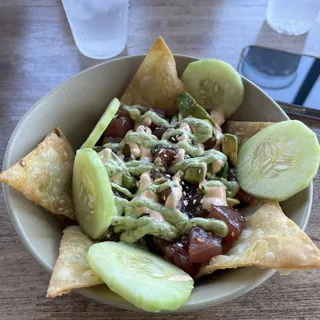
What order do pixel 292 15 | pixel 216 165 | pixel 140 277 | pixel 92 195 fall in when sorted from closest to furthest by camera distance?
1. pixel 140 277
2. pixel 92 195
3. pixel 216 165
4. pixel 292 15

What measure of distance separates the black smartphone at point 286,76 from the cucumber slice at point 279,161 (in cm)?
39

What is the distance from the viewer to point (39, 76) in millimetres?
1640

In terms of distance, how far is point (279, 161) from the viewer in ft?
3.57

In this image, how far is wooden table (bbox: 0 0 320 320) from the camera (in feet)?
3.47

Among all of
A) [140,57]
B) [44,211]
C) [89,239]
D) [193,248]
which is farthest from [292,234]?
[140,57]

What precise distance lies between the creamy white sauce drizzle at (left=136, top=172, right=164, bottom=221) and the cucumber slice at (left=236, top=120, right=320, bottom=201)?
0.25m

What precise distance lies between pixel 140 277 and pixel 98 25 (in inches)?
42.8

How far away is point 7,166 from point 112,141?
31cm

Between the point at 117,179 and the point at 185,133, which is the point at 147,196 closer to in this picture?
the point at 117,179

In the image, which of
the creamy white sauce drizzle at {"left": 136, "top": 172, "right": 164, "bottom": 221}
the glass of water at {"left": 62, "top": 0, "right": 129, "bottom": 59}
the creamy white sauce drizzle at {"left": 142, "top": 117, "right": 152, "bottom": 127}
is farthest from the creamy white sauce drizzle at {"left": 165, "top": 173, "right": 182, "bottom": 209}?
the glass of water at {"left": 62, "top": 0, "right": 129, "bottom": 59}

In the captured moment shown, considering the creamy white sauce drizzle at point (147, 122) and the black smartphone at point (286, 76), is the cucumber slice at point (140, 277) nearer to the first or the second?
the creamy white sauce drizzle at point (147, 122)

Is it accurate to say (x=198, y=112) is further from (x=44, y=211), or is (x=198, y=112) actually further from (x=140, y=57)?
(x=44, y=211)

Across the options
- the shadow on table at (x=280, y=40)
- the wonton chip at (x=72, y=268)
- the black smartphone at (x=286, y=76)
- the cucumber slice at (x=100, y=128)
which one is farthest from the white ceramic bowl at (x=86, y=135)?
the shadow on table at (x=280, y=40)

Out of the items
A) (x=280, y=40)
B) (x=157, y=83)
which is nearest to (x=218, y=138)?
(x=157, y=83)
